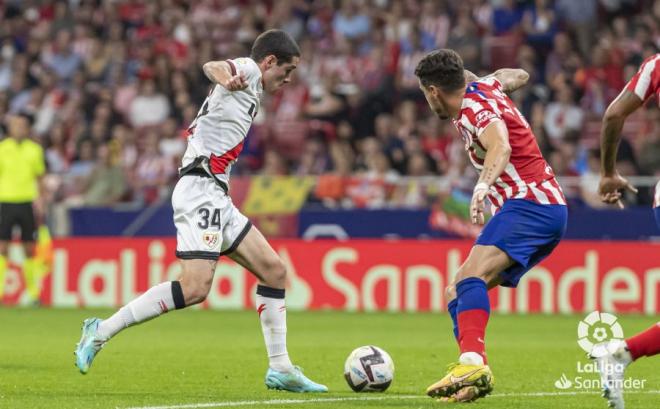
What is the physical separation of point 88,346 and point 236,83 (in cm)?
186

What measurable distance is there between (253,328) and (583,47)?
867 centimetres

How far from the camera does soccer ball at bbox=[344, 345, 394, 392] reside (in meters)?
8.27

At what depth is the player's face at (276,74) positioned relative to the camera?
27.4 feet

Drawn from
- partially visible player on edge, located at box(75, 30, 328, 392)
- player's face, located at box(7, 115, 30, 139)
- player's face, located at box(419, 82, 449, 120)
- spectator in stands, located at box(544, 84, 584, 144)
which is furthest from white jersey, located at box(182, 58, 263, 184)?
spectator in stands, located at box(544, 84, 584, 144)

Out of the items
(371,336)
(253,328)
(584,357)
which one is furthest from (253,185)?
(584,357)

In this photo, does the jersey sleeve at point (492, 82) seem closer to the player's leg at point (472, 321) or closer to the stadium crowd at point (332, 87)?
the player's leg at point (472, 321)

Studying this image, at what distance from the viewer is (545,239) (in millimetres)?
7855

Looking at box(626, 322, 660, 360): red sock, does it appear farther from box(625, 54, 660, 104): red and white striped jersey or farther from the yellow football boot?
box(625, 54, 660, 104): red and white striped jersey

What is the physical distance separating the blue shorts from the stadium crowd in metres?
9.33

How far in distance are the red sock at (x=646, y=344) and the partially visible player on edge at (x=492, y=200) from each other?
1.07 metres

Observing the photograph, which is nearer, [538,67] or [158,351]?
[158,351]

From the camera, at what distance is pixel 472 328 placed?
7.55 meters

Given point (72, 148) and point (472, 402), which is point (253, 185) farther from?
point (472, 402)

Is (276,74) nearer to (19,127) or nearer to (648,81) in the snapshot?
(648,81)
